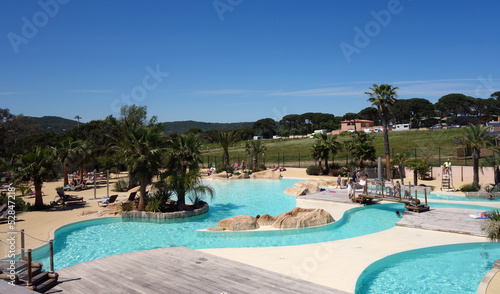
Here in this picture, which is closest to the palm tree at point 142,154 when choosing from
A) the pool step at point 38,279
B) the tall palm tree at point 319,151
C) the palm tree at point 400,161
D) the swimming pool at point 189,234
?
the swimming pool at point 189,234

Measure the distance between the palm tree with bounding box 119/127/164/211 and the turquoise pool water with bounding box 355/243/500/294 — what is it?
34.8 ft

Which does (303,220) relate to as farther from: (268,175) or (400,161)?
(268,175)

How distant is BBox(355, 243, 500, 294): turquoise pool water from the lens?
337 inches

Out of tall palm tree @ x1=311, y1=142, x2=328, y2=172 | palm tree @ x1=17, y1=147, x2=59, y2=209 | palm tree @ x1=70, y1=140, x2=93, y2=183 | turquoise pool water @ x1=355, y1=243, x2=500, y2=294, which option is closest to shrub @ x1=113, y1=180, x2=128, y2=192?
palm tree @ x1=70, y1=140, x2=93, y2=183

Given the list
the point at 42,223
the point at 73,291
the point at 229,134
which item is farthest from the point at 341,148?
the point at 73,291

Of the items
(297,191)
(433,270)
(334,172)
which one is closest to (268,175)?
(334,172)

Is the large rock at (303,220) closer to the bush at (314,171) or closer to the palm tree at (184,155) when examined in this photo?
the palm tree at (184,155)

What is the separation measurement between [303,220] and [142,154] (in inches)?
312

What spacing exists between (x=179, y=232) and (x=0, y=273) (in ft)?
23.4

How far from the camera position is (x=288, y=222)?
13.6 meters

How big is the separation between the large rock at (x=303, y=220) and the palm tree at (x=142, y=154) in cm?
637

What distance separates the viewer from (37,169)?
1658 centimetres

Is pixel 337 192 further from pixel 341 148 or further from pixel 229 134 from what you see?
pixel 229 134

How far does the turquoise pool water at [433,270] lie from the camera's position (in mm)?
8555
